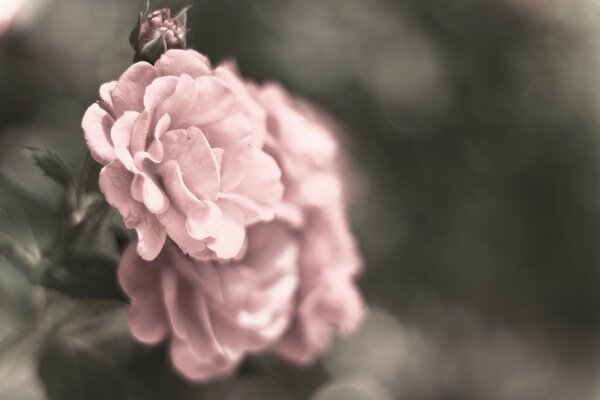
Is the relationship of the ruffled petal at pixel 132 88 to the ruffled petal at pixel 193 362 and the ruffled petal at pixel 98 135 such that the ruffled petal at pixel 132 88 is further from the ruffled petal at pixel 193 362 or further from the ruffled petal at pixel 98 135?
the ruffled petal at pixel 193 362

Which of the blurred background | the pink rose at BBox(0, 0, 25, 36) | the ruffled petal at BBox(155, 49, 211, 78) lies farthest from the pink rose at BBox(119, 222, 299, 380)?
the blurred background

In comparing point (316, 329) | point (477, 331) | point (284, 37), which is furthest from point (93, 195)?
point (477, 331)

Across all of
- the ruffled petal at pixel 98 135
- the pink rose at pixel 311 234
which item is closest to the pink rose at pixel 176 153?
the ruffled petal at pixel 98 135

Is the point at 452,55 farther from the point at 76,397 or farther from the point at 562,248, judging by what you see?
the point at 76,397

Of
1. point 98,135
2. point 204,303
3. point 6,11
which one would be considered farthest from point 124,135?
point 6,11

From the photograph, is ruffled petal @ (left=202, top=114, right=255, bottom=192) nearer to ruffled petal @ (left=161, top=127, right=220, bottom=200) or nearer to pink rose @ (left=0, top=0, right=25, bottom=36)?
ruffled petal @ (left=161, top=127, right=220, bottom=200)
